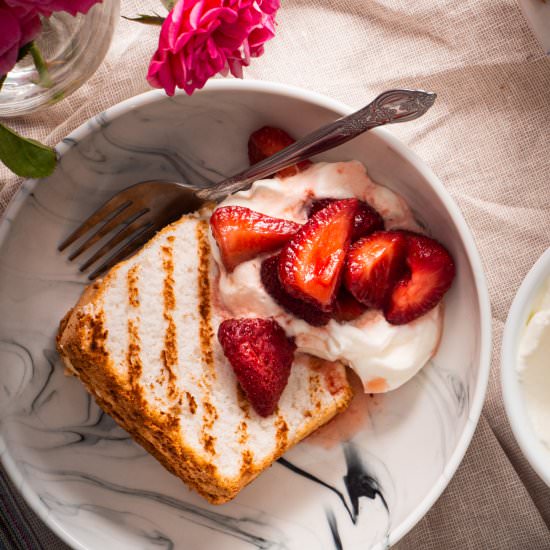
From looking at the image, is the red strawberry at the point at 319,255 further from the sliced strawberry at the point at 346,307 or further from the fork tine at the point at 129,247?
the fork tine at the point at 129,247

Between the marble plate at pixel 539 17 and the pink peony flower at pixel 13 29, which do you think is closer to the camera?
the pink peony flower at pixel 13 29

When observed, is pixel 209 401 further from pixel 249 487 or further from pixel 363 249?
pixel 363 249

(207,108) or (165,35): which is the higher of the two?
(165,35)

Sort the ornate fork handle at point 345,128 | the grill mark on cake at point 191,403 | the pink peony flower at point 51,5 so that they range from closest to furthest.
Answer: the pink peony flower at point 51,5
the ornate fork handle at point 345,128
the grill mark on cake at point 191,403

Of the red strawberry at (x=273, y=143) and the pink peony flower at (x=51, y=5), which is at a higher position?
the pink peony flower at (x=51, y=5)

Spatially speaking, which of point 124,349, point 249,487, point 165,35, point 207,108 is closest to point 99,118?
point 207,108

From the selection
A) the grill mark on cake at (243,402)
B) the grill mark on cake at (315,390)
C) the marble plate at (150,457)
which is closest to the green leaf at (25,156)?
the marble plate at (150,457)

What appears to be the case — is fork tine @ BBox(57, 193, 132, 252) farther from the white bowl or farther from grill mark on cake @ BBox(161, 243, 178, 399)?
the white bowl
